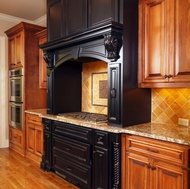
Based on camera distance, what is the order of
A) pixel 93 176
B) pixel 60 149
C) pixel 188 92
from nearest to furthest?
1. pixel 188 92
2. pixel 93 176
3. pixel 60 149

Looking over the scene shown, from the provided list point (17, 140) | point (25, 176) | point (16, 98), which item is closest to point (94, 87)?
point (25, 176)

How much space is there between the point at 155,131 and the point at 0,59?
13.1 ft

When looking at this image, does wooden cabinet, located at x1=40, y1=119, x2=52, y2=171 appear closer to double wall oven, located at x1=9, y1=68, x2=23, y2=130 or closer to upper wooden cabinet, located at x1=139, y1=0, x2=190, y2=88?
double wall oven, located at x1=9, y1=68, x2=23, y2=130

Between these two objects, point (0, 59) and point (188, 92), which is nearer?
point (188, 92)

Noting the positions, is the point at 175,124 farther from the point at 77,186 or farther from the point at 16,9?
the point at 16,9

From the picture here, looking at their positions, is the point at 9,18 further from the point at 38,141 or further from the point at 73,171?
the point at 73,171

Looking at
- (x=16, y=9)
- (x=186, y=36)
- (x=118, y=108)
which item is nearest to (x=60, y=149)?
(x=118, y=108)

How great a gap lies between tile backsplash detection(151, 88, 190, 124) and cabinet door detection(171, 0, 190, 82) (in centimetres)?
31

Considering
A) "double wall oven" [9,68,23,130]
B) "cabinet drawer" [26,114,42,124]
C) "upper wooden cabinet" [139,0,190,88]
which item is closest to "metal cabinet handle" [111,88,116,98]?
"upper wooden cabinet" [139,0,190,88]

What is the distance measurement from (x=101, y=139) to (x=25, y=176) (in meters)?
1.58

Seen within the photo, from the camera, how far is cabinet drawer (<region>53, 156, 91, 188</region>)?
2.63 metres

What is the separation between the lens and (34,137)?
3859 millimetres

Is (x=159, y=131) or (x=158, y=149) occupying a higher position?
(x=159, y=131)

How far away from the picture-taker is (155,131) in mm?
2129
